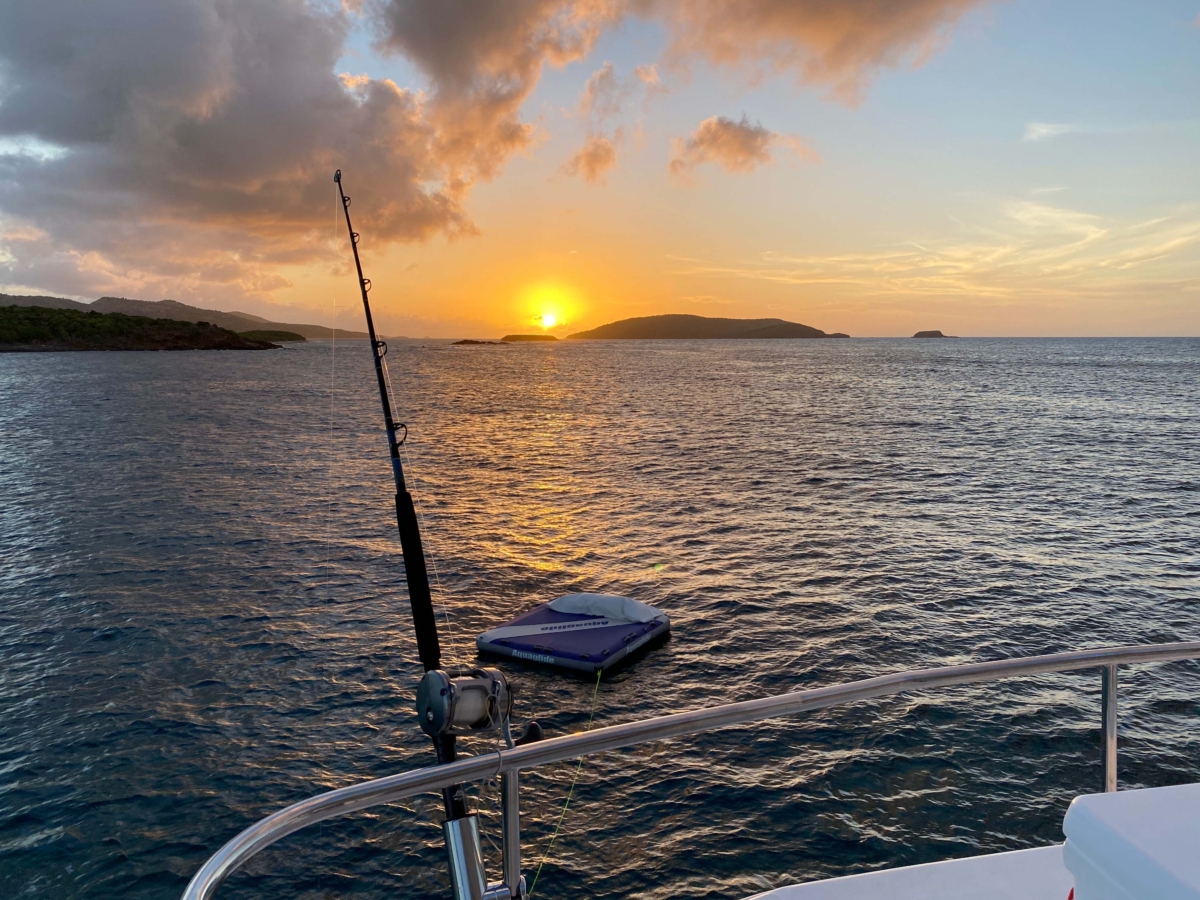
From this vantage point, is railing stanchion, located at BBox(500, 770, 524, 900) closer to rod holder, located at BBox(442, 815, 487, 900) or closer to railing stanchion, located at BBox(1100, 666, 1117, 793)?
rod holder, located at BBox(442, 815, 487, 900)

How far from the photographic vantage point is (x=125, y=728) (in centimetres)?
1695

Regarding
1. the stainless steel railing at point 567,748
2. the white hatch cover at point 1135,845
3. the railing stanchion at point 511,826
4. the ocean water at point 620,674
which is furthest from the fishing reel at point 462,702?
the ocean water at point 620,674

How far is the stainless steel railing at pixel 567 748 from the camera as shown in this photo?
2.49m

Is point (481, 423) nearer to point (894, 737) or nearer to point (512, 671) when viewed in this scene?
point (512, 671)

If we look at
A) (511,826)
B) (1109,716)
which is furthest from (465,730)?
(1109,716)

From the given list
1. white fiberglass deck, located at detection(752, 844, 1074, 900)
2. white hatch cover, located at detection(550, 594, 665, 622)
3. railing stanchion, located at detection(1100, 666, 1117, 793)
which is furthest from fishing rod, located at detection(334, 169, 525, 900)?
white hatch cover, located at detection(550, 594, 665, 622)

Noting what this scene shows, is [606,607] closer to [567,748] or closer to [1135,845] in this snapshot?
[567,748]

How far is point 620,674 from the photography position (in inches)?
742

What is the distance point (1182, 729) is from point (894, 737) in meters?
5.78

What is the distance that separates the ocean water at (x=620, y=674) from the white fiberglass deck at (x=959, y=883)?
9.05m

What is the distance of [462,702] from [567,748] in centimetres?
43

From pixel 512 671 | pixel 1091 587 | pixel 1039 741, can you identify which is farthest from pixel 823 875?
pixel 1091 587

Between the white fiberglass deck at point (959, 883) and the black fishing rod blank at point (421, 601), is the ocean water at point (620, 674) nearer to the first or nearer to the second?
the black fishing rod blank at point (421, 601)

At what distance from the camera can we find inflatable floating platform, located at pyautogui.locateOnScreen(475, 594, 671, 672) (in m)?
19.0
